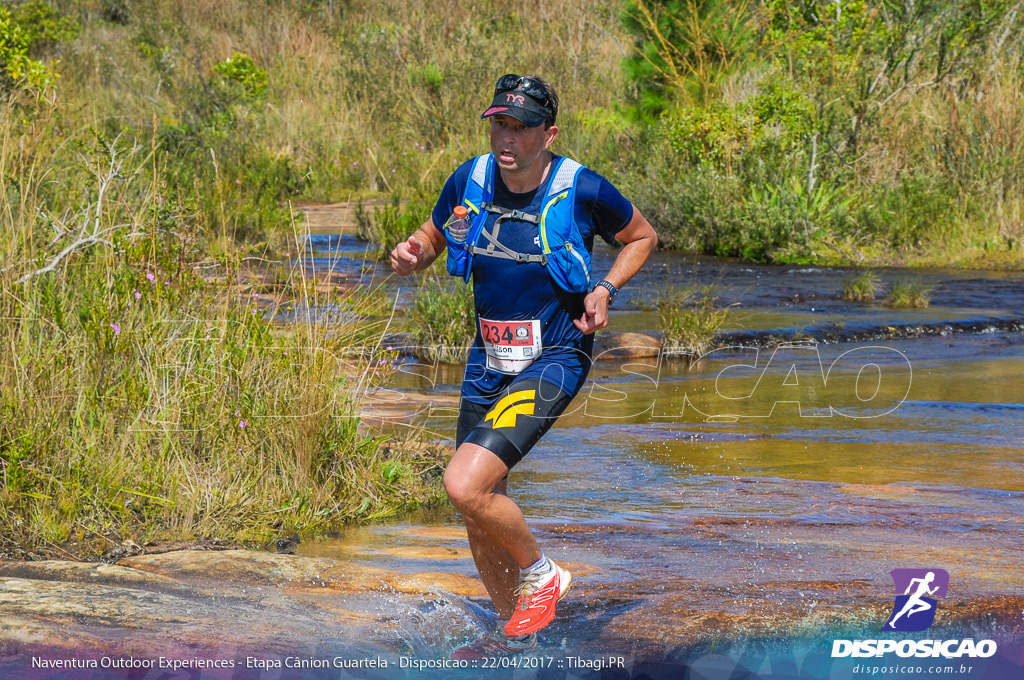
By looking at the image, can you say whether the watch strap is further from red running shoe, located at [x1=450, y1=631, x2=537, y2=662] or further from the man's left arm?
red running shoe, located at [x1=450, y1=631, x2=537, y2=662]

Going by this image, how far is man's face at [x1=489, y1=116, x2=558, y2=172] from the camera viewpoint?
172 inches

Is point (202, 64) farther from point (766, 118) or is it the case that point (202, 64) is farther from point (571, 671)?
point (571, 671)

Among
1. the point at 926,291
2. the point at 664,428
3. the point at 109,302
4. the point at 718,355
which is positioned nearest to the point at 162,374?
the point at 109,302

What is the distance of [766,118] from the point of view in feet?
53.7

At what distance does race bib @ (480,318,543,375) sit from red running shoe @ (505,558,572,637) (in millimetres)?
734

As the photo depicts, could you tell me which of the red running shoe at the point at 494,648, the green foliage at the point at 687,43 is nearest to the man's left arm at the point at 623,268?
the red running shoe at the point at 494,648

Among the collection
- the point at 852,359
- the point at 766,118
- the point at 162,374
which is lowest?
the point at 852,359

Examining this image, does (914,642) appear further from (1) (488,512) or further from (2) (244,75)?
(2) (244,75)

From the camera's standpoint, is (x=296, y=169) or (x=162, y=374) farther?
(x=296, y=169)

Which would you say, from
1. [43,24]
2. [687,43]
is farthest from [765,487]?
[43,24]

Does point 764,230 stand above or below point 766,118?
below

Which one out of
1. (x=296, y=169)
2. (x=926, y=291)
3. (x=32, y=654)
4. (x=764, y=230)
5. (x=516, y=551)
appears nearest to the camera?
(x=32, y=654)

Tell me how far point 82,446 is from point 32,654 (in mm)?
1725

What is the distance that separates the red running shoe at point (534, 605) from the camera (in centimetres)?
436
